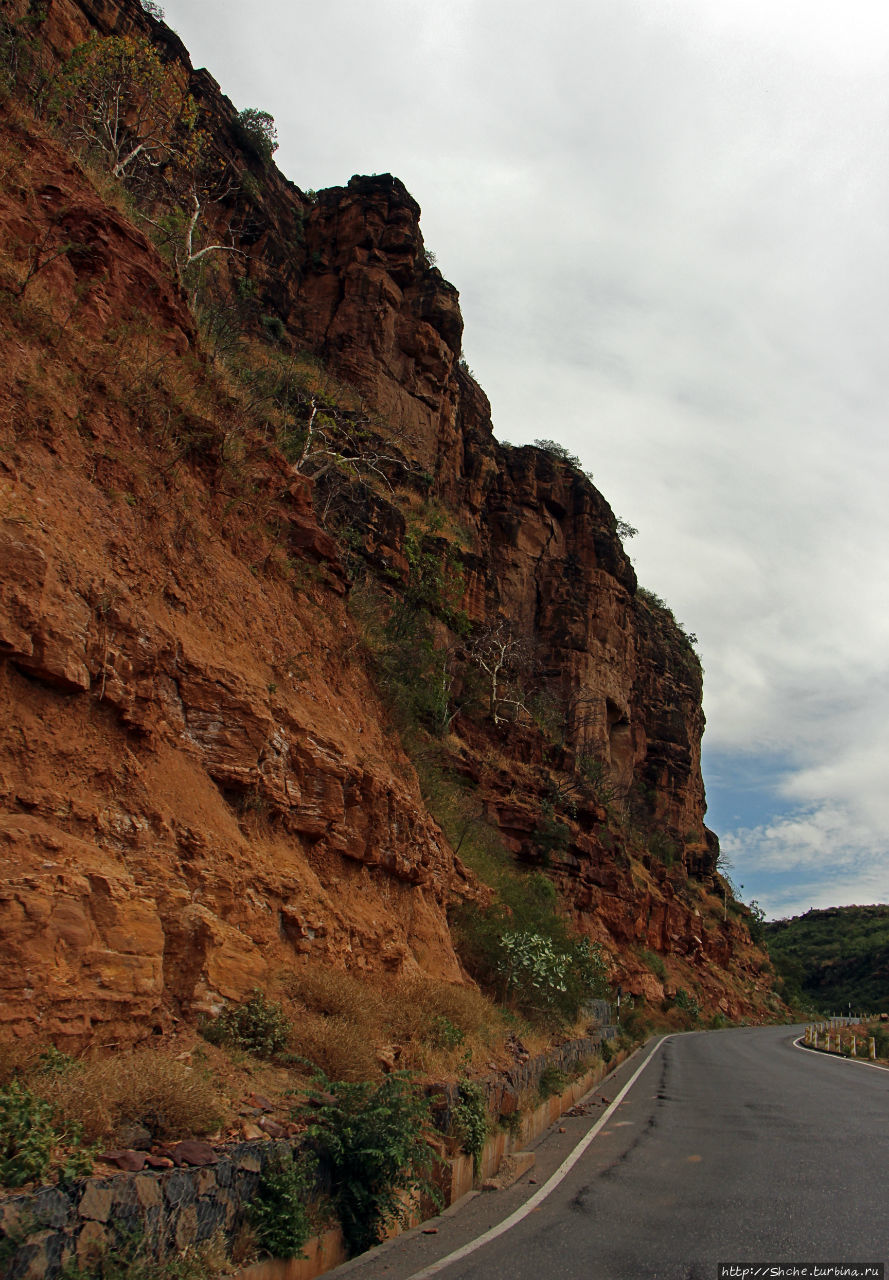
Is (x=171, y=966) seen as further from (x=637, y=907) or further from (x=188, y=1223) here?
(x=637, y=907)

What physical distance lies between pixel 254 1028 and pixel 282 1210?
2160 mm

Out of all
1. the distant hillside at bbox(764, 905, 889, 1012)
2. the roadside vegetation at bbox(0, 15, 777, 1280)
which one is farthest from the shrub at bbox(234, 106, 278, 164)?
the distant hillside at bbox(764, 905, 889, 1012)

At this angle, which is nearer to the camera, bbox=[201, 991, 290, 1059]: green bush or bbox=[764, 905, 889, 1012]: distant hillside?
bbox=[201, 991, 290, 1059]: green bush

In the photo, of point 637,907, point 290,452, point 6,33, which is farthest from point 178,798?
point 637,907

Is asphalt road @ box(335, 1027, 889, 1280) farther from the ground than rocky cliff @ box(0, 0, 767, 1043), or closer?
closer

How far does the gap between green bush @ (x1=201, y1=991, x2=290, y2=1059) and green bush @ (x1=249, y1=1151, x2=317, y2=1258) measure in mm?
1643

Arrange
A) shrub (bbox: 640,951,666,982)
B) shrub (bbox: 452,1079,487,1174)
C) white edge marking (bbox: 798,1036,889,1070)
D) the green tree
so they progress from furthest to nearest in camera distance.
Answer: shrub (bbox: 640,951,666,982) → white edge marking (bbox: 798,1036,889,1070) → the green tree → shrub (bbox: 452,1079,487,1174)

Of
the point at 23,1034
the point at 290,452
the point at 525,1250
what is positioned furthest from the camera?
the point at 290,452

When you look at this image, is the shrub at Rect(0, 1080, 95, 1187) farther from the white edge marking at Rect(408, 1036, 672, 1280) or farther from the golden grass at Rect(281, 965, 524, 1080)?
the golden grass at Rect(281, 965, 524, 1080)

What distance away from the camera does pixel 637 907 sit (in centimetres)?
4175

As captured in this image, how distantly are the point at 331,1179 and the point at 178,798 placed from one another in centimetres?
379

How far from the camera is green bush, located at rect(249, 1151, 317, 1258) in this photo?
526 cm

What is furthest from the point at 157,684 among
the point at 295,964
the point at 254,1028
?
the point at 254,1028

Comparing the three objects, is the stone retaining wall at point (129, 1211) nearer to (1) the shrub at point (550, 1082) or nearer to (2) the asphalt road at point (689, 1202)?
(2) the asphalt road at point (689, 1202)
